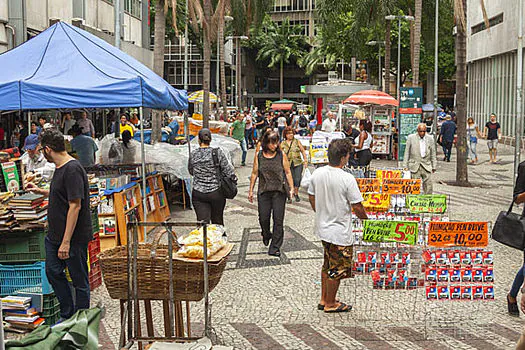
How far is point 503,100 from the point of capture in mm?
37844

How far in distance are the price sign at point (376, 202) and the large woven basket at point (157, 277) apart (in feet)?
11.2

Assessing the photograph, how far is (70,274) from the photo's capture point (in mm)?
6352

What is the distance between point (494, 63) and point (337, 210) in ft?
120

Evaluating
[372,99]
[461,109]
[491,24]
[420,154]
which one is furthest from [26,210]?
[491,24]

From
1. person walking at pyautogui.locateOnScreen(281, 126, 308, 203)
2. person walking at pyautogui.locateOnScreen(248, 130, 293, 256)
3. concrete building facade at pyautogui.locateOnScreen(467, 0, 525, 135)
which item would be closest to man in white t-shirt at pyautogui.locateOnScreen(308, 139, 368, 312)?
person walking at pyautogui.locateOnScreen(248, 130, 293, 256)

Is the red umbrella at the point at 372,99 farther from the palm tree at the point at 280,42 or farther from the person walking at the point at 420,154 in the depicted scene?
the palm tree at the point at 280,42

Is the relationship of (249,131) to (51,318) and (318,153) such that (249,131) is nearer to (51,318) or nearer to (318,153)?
(318,153)

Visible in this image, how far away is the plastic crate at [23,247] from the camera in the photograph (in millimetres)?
7117

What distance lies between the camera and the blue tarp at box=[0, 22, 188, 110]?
30.3 feet

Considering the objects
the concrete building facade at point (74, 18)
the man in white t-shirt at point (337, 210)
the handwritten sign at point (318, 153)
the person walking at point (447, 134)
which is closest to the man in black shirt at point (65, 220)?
the man in white t-shirt at point (337, 210)

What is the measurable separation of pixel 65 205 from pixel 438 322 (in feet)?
12.3

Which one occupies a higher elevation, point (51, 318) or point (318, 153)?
point (318, 153)

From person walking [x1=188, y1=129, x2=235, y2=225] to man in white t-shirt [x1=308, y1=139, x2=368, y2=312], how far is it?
230 centimetres

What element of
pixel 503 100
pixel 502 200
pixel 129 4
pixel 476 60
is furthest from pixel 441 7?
pixel 502 200
